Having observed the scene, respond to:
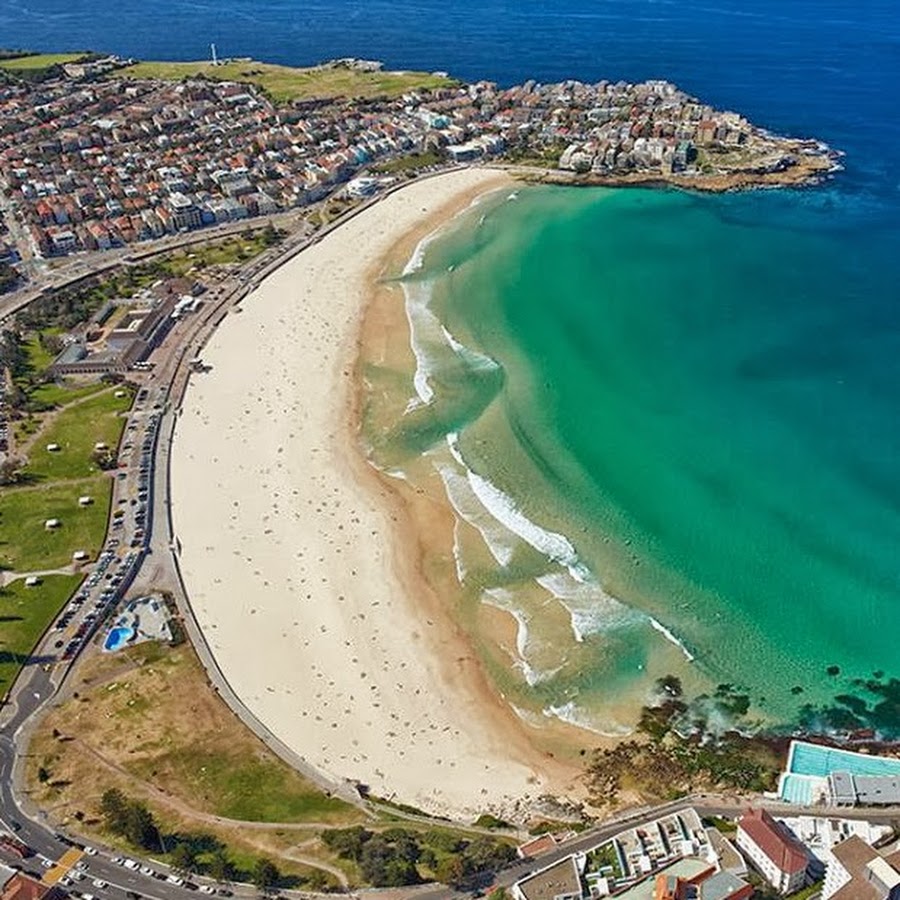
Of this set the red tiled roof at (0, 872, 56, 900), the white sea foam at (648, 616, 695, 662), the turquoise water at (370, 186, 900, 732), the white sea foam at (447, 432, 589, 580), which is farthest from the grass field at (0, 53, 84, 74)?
the red tiled roof at (0, 872, 56, 900)

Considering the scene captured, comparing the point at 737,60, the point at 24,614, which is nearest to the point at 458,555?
the point at 24,614

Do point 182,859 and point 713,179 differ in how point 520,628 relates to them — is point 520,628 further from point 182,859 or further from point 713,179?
point 713,179

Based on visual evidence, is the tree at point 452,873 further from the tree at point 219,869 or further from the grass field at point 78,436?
the grass field at point 78,436

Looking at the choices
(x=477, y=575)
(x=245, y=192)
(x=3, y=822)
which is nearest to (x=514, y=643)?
(x=477, y=575)

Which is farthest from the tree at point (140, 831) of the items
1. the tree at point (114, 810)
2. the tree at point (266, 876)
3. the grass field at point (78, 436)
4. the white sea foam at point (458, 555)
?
the grass field at point (78, 436)

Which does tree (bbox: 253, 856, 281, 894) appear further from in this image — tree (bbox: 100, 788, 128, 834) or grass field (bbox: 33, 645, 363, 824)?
tree (bbox: 100, 788, 128, 834)

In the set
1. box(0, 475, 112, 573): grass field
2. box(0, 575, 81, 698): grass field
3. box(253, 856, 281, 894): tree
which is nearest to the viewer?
box(253, 856, 281, 894): tree
